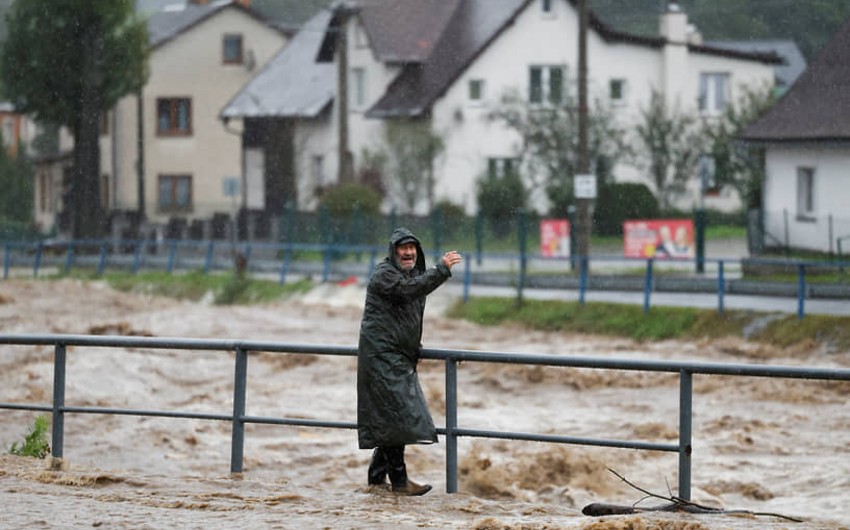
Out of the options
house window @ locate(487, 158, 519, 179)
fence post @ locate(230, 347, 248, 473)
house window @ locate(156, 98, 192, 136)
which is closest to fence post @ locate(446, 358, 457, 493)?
fence post @ locate(230, 347, 248, 473)

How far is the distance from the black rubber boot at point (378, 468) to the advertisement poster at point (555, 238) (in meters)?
28.2

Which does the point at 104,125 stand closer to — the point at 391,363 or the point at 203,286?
the point at 203,286

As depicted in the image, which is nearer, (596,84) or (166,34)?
(596,84)

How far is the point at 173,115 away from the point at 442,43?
12726 millimetres

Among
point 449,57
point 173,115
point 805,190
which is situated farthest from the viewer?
Answer: point 173,115

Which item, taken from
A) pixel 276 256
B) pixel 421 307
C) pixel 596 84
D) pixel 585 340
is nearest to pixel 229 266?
pixel 276 256

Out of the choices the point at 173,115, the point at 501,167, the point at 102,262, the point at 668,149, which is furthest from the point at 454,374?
the point at 173,115

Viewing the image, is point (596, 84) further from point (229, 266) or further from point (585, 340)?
point (585, 340)

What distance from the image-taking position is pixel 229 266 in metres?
46.9

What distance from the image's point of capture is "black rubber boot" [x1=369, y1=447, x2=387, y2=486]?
10992 millimetres

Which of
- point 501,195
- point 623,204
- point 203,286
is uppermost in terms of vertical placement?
point 501,195

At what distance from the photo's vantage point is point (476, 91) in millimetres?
55344

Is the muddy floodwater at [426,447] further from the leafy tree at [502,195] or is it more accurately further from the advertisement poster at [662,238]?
the leafy tree at [502,195]

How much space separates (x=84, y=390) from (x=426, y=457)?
781 centimetres
